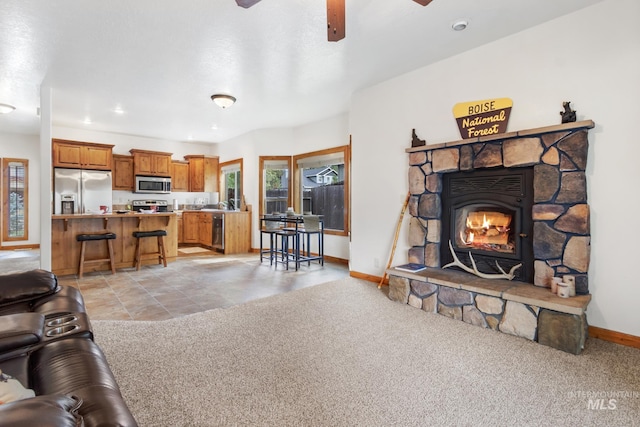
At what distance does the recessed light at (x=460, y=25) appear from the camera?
9.42 feet

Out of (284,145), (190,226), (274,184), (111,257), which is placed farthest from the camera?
(190,226)

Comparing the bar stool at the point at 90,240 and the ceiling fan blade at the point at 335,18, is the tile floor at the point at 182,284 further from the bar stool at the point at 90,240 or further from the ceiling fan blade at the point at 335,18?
the ceiling fan blade at the point at 335,18

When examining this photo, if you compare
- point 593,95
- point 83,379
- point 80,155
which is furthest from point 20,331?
point 80,155

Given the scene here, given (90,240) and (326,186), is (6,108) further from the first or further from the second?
(326,186)

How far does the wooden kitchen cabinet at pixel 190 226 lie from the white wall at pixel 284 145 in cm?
169

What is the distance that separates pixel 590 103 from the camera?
8.86 feet

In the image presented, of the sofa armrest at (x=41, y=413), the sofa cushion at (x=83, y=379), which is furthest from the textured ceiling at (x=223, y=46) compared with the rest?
the sofa armrest at (x=41, y=413)

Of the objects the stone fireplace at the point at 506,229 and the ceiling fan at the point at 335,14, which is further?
the stone fireplace at the point at 506,229

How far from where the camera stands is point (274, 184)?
286 inches

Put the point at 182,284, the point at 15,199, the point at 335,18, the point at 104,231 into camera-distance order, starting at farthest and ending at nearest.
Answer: the point at 15,199, the point at 104,231, the point at 182,284, the point at 335,18

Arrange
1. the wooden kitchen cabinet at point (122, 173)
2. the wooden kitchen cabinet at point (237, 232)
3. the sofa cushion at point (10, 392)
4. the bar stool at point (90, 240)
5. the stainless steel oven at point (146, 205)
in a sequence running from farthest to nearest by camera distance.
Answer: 1. the stainless steel oven at point (146, 205)
2. the wooden kitchen cabinet at point (122, 173)
3. the wooden kitchen cabinet at point (237, 232)
4. the bar stool at point (90, 240)
5. the sofa cushion at point (10, 392)

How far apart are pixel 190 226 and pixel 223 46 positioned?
5.78m

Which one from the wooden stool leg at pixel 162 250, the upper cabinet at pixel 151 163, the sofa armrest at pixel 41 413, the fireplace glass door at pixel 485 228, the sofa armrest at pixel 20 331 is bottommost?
the wooden stool leg at pixel 162 250

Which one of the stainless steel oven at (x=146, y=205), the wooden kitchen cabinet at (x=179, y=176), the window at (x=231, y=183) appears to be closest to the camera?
the stainless steel oven at (x=146, y=205)
